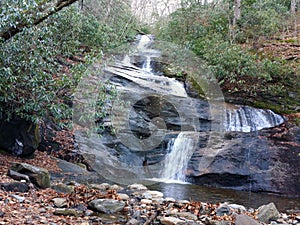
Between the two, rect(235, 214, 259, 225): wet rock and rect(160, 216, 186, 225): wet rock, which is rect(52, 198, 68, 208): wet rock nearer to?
rect(160, 216, 186, 225): wet rock

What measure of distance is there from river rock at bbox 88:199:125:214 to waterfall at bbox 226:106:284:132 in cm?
808

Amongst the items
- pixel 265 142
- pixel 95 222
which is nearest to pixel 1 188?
pixel 95 222

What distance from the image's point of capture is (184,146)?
38.1 feet

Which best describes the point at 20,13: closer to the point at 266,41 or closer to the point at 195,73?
the point at 195,73

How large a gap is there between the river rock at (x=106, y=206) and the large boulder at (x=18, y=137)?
373 centimetres

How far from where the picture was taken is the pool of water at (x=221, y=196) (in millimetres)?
8016

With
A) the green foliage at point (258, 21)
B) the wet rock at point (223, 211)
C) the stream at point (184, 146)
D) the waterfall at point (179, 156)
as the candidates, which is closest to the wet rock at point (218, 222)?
the wet rock at point (223, 211)

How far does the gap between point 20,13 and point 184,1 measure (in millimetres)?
13583

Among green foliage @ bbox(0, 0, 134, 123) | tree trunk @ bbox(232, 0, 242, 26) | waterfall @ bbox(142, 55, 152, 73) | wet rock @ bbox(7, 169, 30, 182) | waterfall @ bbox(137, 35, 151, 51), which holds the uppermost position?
tree trunk @ bbox(232, 0, 242, 26)

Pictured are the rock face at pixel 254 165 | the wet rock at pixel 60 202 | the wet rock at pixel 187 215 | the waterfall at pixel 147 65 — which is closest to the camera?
the wet rock at pixel 60 202

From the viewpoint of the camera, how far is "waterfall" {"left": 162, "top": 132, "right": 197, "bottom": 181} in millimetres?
10963

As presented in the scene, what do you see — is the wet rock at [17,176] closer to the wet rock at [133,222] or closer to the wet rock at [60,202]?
the wet rock at [60,202]

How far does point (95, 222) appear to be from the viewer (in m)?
4.79

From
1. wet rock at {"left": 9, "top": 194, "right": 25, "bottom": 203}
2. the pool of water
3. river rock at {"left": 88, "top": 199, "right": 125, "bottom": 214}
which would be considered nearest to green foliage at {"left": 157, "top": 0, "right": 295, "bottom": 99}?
the pool of water
